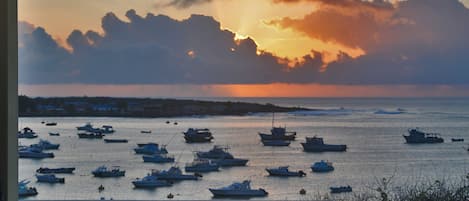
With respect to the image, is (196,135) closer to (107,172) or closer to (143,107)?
(143,107)

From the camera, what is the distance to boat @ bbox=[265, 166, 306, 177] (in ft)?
11.1

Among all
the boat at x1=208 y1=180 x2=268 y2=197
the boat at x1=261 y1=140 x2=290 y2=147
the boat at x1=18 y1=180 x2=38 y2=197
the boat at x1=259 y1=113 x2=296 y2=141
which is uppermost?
the boat at x1=259 y1=113 x2=296 y2=141

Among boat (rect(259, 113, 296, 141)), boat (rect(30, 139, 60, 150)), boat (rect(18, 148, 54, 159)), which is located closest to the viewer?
boat (rect(18, 148, 54, 159))

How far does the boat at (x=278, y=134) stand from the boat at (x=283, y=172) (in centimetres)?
17

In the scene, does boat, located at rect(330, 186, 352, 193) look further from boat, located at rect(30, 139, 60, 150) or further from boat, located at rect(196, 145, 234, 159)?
boat, located at rect(30, 139, 60, 150)

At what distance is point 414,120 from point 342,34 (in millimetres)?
627

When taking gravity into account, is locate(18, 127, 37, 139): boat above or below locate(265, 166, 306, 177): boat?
above

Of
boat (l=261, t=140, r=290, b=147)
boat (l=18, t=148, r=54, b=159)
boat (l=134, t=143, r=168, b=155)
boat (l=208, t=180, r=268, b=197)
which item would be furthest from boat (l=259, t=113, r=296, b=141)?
boat (l=18, t=148, r=54, b=159)

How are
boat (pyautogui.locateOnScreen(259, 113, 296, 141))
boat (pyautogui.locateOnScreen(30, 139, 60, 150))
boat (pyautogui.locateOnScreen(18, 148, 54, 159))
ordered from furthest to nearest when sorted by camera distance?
boat (pyautogui.locateOnScreen(259, 113, 296, 141)) < boat (pyautogui.locateOnScreen(30, 139, 60, 150)) < boat (pyautogui.locateOnScreen(18, 148, 54, 159))

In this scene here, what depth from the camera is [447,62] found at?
3473mm

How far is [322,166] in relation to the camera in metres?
3.41

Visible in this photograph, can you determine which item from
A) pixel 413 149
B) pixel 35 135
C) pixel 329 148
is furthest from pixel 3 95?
pixel 413 149

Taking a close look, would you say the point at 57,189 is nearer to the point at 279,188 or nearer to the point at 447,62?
the point at 279,188

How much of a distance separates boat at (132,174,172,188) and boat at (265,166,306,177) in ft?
1.89
